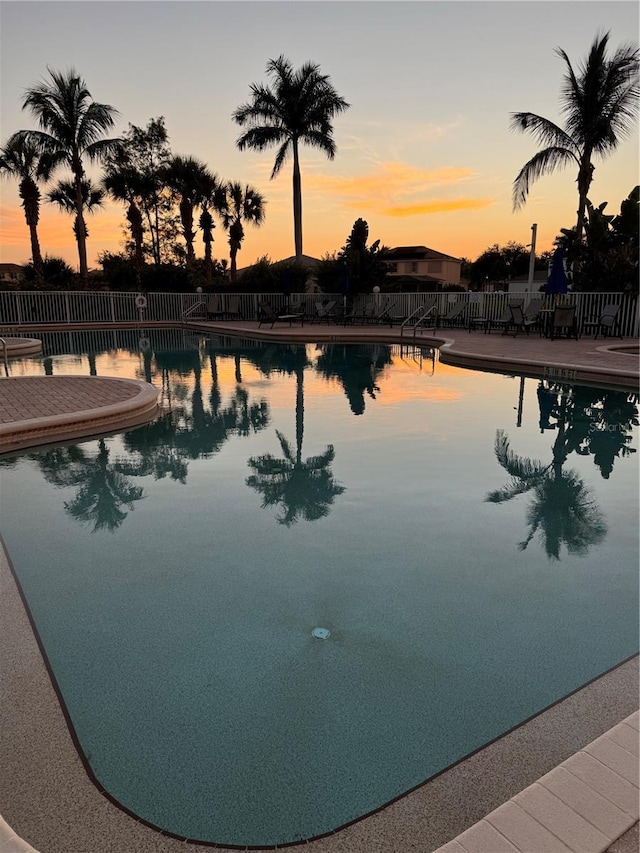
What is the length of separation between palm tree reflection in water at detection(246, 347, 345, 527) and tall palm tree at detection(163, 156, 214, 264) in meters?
27.5

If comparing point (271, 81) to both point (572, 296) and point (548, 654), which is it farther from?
point (548, 654)

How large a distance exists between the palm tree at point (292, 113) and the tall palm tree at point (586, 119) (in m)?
10.2

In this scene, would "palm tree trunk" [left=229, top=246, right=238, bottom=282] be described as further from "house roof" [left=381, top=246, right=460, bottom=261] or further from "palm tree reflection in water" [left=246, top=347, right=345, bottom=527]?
"house roof" [left=381, top=246, right=460, bottom=261]

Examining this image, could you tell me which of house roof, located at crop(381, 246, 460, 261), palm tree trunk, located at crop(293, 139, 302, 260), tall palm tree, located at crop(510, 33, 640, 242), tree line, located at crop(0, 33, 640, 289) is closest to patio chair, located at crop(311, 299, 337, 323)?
tree line, located at crop(0, 33, 640, 289)

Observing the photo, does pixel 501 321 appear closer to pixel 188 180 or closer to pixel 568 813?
pixel 568 813

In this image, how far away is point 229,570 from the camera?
343 cm

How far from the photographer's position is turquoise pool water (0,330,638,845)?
1.97 meters

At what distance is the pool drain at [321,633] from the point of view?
8.96 ft

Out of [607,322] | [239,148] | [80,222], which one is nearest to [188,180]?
[239,148]

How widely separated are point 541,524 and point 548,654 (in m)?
1.75

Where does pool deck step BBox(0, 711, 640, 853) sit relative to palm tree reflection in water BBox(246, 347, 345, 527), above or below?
above

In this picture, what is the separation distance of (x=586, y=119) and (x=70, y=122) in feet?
70.6

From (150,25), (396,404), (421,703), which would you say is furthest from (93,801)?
(150,25)

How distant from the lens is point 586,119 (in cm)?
1867
